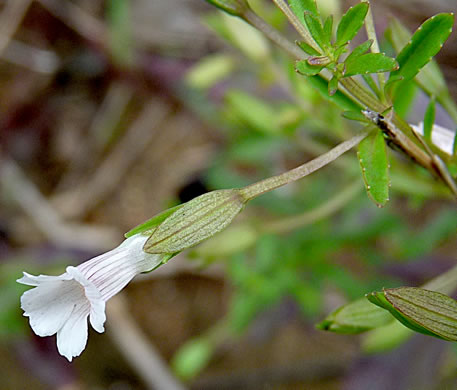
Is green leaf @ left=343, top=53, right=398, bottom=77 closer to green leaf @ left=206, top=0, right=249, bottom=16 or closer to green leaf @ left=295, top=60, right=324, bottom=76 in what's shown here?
green leaf @ left=295, top=60, right=324, bottom=76

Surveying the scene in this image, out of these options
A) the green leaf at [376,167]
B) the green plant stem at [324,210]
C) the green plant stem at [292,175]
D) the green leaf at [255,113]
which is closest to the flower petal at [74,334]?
the green plant stem at [292,175]

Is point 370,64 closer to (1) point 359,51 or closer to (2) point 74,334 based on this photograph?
(1) point 359,51

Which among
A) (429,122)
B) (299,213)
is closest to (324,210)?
(299,213)

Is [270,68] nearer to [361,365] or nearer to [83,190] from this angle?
[361,365]

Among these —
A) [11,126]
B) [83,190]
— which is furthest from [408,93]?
[11,126]

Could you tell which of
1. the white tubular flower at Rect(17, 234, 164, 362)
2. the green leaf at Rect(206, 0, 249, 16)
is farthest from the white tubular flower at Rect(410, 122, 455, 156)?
the white tubular flower at Rect(17, 234, 164, 362)

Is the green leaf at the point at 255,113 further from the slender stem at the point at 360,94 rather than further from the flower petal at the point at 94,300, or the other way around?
the flower petal at the point at 94,300
